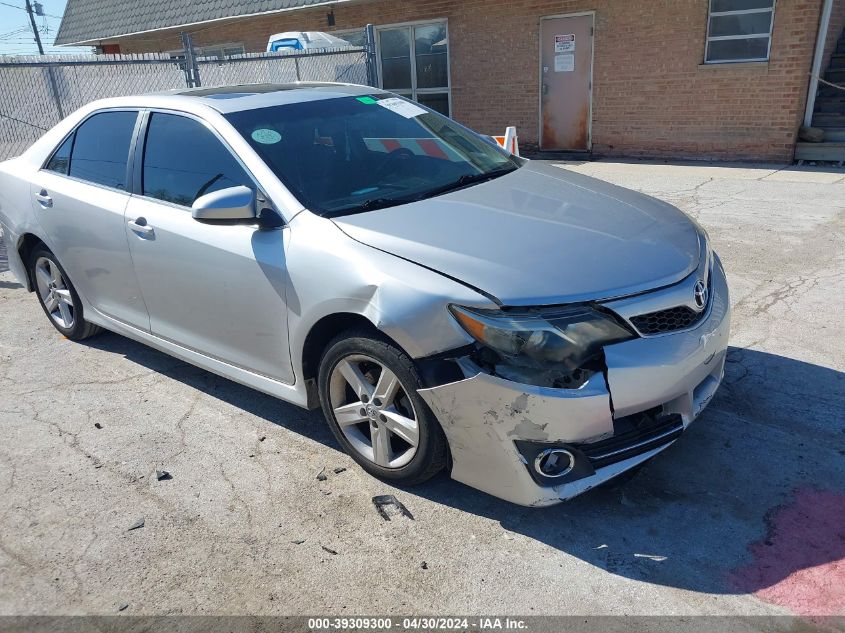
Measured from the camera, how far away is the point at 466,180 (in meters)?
3.84

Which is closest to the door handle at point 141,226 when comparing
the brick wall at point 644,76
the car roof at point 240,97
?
the car roof at point 240,97

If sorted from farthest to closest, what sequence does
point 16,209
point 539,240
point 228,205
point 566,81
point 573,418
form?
point 566,81, point 16,209, point 228,205, point 539,240, point 573,418

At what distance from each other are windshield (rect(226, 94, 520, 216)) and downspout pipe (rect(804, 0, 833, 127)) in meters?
8.14

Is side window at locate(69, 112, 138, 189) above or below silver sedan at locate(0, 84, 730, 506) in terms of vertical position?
above

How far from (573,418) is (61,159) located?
12.7 ft

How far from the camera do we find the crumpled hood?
2785 mm

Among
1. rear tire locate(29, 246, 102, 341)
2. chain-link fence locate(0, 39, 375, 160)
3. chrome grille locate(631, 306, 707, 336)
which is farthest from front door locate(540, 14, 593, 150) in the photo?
chrome grille locate(631, 306, 707, 336)

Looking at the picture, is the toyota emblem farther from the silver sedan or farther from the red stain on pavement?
the red stain on pavement

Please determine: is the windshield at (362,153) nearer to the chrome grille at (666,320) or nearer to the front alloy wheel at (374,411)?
the front alloy wheel at (374,411)

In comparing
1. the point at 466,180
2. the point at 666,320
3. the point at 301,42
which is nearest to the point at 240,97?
the point at 466,180

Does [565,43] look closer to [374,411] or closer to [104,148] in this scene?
[104,148]

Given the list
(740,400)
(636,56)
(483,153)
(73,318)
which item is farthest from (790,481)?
(636,56)

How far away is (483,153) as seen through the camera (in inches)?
171

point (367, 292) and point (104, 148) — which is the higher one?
point (104, 148)
